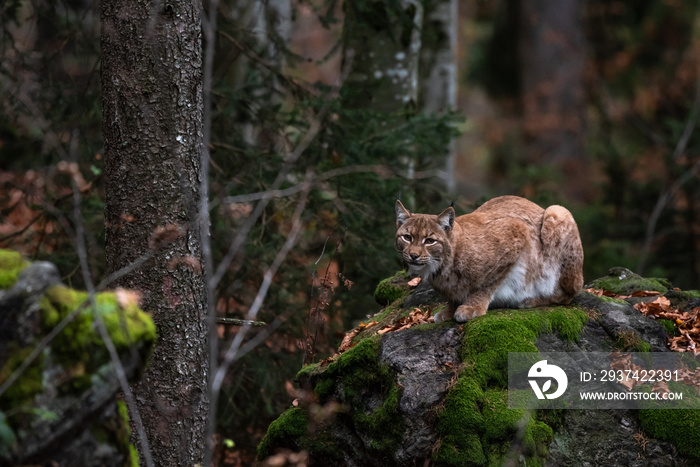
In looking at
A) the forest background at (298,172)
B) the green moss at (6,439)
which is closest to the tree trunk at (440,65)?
the forest background at (298,172)

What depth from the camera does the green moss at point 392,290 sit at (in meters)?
6.59

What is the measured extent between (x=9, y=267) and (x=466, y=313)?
10.4ft

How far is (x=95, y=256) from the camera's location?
23.3ft

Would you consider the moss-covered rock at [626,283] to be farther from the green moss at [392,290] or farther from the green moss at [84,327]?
the green moss at [84,327]

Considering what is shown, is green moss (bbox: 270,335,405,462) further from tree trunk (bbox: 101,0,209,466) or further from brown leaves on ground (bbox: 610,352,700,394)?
brown leaves on ground (bbox: 610,352,700,394)

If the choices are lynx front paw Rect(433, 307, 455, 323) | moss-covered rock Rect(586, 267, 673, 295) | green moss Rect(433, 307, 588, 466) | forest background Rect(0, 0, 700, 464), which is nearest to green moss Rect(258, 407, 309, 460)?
forest background Rect(0, 0, 700, 464)

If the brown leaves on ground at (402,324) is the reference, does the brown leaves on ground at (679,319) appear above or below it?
above

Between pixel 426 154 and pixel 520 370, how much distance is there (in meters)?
4.40

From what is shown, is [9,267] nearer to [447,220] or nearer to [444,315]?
[447,220]

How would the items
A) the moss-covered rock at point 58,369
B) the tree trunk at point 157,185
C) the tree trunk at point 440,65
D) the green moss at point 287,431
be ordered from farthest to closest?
the tree trunk at point 440,65 < the green moss at point 287,431 < the tree trunk at point 157,185 < the moss-covered rock at point 58,369

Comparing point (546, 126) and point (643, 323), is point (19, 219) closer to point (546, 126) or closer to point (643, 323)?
point (643, 323)

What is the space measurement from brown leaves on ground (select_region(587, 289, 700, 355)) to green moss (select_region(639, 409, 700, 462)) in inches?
25.0

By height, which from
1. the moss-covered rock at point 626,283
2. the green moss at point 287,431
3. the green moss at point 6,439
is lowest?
the green moss at point 287,431

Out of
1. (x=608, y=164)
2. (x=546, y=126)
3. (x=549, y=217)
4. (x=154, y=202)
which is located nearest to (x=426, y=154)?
(x=549, y=217)
